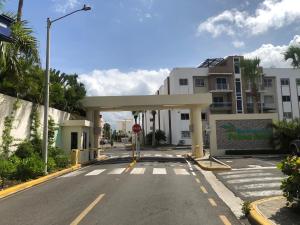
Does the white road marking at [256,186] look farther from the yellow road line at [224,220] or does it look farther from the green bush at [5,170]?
the green bush at [5,170]

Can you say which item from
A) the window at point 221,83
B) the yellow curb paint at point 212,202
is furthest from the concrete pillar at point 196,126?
the window at point 221,83

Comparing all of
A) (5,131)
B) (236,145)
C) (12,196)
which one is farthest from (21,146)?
(236,145)

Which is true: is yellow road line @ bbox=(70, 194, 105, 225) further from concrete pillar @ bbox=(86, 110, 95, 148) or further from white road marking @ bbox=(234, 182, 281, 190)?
concrete pillar @ bbox=(86, 110, 95, 148)

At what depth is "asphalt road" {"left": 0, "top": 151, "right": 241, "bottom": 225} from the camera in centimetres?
840

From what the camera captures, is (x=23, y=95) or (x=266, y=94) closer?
(x=23, y=95)

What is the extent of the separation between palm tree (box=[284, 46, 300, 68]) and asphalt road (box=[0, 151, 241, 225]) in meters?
24.0

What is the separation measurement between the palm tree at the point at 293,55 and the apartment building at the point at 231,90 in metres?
32.1

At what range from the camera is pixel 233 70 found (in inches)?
Answer: 2734

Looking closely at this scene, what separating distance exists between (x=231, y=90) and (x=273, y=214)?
2435 inches

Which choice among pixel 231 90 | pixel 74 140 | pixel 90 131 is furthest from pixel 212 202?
pixel 231 90

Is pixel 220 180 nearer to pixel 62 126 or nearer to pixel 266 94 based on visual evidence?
pixel 62 126

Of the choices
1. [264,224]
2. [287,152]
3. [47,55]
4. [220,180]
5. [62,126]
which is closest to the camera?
[264,224]

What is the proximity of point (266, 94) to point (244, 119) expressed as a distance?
41.1 metres

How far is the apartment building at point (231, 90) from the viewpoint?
68688mm
